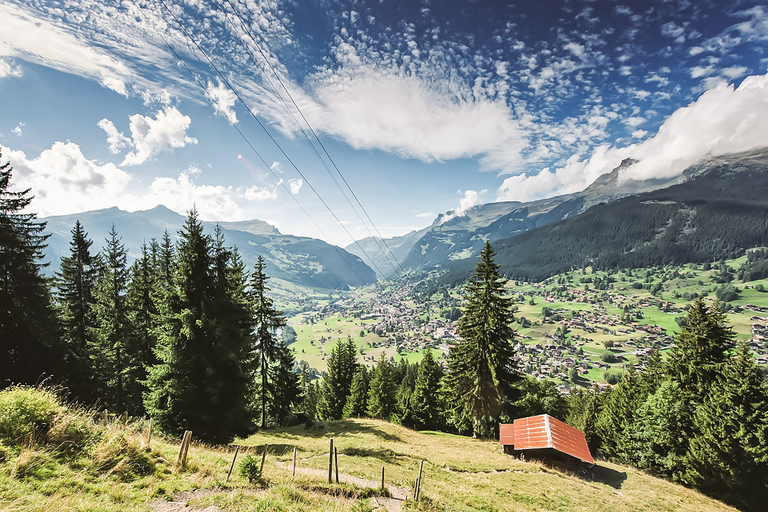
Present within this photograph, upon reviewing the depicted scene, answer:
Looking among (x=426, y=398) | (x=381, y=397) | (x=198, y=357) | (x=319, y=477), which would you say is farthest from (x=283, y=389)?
(x=319, y=477)

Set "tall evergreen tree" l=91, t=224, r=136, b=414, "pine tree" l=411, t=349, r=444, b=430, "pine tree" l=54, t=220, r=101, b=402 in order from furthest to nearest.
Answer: "pine tree" l=411, t=349, r=444, b=430 → "pine tree" l=54, t=220, r=101, b=402 → "tall evergreen tree" l=91, t=224, r=136, b=414

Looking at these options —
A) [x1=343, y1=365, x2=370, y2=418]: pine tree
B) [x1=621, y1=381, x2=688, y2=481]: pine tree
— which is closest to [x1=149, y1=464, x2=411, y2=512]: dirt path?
[x1=621, y1=381, x2=688, y2=481]: pine tree

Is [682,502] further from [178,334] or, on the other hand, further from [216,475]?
[178,334]

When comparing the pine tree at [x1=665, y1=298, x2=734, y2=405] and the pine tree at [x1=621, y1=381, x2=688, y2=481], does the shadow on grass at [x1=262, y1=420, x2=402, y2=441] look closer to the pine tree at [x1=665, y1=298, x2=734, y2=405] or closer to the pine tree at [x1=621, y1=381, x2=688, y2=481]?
the pine tree at [x1=621, y1=381, x2=688, y2=481]

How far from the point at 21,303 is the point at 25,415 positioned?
1850cm

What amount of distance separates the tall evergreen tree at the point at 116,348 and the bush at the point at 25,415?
17339mm

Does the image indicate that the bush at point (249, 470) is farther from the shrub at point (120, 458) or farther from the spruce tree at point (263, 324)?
the spruce tree at point (263, 324)

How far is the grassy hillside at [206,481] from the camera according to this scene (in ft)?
25.8

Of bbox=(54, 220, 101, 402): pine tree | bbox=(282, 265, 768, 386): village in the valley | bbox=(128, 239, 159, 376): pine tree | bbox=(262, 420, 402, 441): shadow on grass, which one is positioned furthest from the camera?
bbox=(282, 265, 768, 386): village in the valley

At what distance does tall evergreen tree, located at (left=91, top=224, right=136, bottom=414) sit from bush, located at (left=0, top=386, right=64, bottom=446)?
1734 cm

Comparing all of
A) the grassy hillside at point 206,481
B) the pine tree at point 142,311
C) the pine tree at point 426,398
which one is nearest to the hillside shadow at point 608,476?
the grassy hillside at point 206,481

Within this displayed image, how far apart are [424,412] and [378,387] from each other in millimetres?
7893

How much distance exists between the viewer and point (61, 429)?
945 centimetres

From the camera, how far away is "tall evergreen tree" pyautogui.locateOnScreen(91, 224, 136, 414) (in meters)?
24.9
